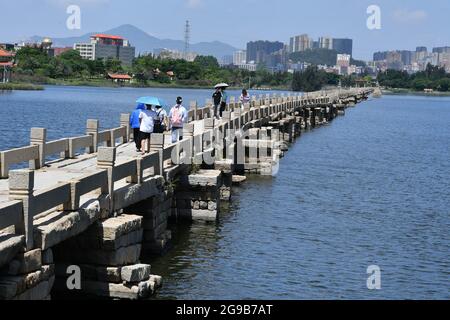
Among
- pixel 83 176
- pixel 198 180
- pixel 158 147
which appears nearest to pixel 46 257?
pixel 83 176

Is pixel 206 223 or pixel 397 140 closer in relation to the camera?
pixel 206 223

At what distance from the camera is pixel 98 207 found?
50.4 feet

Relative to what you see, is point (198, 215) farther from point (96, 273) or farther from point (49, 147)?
point (96, 273)

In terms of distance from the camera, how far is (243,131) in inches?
1455

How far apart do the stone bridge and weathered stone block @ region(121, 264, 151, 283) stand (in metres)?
0.02

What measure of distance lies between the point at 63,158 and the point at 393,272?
8.83 meters

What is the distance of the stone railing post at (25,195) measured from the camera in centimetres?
1259

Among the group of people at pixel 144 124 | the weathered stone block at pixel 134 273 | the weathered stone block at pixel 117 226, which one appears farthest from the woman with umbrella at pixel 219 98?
the weathered stone block at pixel 134 273

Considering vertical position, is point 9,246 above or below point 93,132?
below

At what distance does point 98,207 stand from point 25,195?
8.97ft

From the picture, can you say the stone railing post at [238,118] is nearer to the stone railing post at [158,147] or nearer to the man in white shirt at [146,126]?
the man in white shirt at [146,126]
